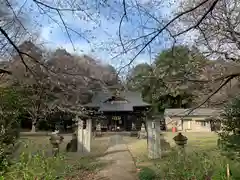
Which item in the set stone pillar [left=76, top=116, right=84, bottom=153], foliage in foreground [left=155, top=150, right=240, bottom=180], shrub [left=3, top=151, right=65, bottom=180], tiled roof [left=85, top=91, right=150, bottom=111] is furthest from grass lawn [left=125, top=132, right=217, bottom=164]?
tiled roof [left=85, top=91, right=150, bottom=111]

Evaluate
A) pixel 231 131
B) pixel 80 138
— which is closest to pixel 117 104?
pixel 80 138

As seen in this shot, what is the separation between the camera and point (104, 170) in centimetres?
957

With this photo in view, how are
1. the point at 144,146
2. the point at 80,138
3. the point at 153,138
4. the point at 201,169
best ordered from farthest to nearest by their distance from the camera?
the point at 144,146 < the point at 80,138 < the point at 153,138 < the point at 201,169

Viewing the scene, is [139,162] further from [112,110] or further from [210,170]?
[112,110]

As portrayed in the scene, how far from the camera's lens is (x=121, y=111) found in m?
35.0

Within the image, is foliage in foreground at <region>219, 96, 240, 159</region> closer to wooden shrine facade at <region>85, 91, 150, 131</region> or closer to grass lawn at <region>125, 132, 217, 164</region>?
grass lawn at <region>125, 132, 217, 164</region>

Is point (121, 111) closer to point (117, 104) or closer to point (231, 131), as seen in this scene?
point (117, 104)

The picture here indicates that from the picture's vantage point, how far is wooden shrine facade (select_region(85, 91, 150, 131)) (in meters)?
34.9

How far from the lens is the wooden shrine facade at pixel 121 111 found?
→ 114ft

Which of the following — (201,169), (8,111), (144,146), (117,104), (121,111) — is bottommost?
(144,146)

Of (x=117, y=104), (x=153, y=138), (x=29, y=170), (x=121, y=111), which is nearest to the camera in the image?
(x=29, y=170)

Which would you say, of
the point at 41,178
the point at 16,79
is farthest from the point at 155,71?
the point at 41,178

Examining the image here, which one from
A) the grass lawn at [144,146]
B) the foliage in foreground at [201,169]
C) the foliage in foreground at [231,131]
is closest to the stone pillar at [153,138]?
the grass lawn at [144,146]

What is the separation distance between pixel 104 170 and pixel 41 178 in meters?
4.78
